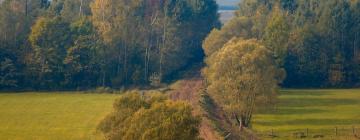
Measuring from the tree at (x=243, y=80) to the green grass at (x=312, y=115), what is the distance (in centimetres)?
313

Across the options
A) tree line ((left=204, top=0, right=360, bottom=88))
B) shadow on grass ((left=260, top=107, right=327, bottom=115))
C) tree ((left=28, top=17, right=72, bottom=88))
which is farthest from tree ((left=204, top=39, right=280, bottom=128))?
tree ((left=28, top=17, right=72, bottom=88))

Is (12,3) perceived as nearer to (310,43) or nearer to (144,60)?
(144,60)

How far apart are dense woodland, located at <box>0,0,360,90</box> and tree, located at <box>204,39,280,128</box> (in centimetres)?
3434

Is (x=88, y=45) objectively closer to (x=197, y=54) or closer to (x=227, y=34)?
(x=227, y=34)

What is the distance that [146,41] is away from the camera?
10750cm

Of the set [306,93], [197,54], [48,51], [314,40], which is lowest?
[306,93]

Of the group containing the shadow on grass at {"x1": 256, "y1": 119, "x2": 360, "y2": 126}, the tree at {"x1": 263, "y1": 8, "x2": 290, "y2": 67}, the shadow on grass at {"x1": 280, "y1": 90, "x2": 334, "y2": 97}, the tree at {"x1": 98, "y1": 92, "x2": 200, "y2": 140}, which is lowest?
the shadow on grass at {"x1": 280, "y1": 90, "x2": 334, "y2": 97}

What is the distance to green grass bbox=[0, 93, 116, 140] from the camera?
58875 millimetres

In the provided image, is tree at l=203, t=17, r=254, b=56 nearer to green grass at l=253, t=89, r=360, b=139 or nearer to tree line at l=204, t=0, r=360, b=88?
tree line at l=204, t=0, r=360, b=88

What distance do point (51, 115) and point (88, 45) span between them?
30.0m

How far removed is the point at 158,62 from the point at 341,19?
37682 millimetres

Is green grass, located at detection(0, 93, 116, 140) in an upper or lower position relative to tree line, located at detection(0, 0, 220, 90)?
lower

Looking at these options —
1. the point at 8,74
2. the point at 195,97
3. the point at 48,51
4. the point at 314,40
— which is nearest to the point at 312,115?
the point at 195,97

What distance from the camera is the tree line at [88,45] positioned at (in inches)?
3816
